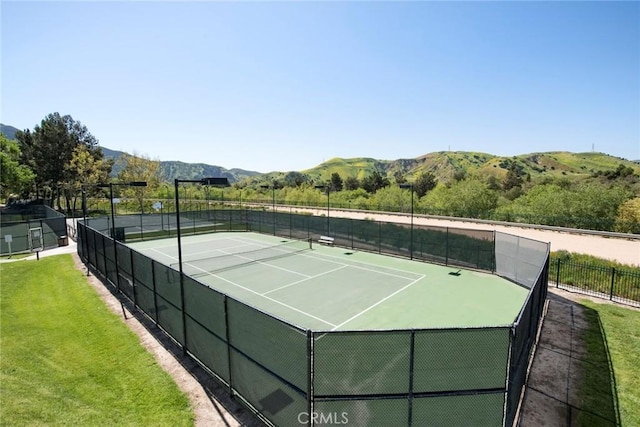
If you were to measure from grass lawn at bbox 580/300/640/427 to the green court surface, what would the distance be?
256 centimetres

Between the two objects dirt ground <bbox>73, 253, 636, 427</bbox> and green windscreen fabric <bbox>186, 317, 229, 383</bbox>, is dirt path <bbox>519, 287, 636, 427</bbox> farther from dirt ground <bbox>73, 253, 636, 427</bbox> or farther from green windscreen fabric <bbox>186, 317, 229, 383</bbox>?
green windscreen fabric <bbox>186, 317, 229, 383</bbox>

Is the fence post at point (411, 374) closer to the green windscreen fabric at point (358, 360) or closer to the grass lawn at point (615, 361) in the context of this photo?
the green windscreen fabric at point (358, 360)

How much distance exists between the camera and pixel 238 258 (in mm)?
23312

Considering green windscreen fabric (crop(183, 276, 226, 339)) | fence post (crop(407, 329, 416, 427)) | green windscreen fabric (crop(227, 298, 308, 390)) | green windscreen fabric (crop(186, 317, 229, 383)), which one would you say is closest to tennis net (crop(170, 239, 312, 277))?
green windscreen fabric (crop(186, 317, 229, 383))

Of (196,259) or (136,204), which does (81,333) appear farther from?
(136,204)

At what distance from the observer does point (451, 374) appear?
5.61m

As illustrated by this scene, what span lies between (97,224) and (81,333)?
1906 cm

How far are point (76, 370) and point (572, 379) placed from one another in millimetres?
12496

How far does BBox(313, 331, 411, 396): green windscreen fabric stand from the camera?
18.1ft

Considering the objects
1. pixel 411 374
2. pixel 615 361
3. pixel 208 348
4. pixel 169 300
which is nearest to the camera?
pixel 411 374

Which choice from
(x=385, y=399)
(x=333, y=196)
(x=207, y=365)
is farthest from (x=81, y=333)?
(x=333, y=196)

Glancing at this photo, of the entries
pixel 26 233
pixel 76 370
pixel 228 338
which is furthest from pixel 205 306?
pixel 26 233

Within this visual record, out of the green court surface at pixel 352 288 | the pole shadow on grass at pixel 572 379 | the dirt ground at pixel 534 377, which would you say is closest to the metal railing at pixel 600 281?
the green court surface at pixel 352 288
